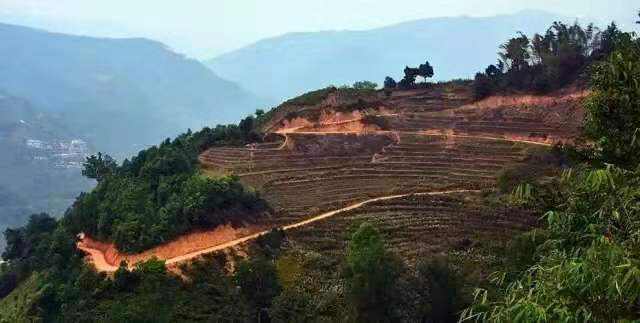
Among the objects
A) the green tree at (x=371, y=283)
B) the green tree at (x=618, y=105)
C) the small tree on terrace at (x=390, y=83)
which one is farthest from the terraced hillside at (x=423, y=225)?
the small tree on terrace at (x=390, y=83)

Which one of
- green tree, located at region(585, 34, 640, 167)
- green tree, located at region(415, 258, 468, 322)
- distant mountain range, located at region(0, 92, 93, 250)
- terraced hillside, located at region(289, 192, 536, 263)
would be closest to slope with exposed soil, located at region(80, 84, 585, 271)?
terraced hillside, located at region(289, 192, 536, 263)

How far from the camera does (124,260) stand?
106 feet

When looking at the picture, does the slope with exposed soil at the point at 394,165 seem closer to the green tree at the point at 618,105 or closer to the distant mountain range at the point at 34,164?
the green tree at the point at 618,105

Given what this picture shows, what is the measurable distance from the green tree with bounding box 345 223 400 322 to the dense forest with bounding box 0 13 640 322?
45mm

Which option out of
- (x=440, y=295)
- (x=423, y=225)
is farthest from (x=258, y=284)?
(x=423, y=225)

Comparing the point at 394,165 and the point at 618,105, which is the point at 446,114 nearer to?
the point at 394,165

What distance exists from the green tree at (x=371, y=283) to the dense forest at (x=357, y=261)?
5 centimetres

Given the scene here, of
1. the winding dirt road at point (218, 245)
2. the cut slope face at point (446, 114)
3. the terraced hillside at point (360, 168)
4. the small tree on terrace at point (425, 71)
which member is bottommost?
the winding dirt road at point (218, 245)

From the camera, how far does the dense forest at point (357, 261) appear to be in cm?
600

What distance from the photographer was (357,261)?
78.4ft

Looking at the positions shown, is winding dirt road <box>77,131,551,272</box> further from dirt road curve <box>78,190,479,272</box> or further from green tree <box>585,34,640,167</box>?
green tree <box>585,34,640,167</box>

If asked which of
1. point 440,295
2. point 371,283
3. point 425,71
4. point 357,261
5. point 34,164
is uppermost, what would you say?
point 425,71

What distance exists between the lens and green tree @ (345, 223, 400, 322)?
931 inches

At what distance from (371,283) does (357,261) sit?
3.15 feet
